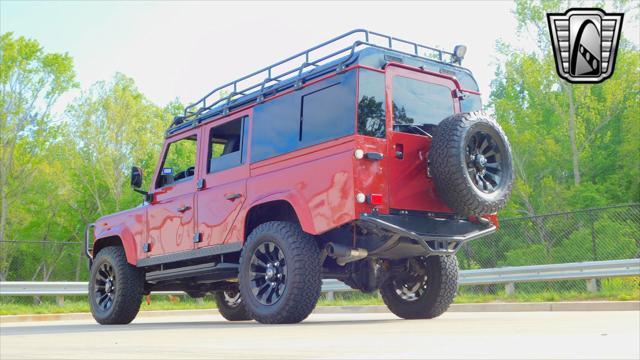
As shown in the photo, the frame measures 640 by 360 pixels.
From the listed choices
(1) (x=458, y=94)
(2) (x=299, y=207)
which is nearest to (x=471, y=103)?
(1) (x=458, y=94)

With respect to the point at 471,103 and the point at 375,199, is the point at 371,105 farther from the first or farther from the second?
the point at 471,103

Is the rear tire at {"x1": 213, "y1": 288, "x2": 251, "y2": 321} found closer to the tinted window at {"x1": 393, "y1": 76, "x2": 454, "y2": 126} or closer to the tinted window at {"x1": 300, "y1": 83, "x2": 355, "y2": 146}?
the tinted window at {"x1": 300, "y1": 83, "x2": 355, "y2": 146}

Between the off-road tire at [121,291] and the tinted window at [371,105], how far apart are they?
471 centimetres

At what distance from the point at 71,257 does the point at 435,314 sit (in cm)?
3766

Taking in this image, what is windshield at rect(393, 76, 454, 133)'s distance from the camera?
26.8 ft

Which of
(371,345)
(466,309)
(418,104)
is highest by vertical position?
(418,104)

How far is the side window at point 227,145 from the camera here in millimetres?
9258

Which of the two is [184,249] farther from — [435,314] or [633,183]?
[633,183]

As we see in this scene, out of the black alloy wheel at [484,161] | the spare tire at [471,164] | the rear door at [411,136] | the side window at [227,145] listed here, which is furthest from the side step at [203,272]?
the black alloy wheel at [484,161]

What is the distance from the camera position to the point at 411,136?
26.5 feet

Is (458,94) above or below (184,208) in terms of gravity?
above

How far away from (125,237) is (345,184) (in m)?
4.66

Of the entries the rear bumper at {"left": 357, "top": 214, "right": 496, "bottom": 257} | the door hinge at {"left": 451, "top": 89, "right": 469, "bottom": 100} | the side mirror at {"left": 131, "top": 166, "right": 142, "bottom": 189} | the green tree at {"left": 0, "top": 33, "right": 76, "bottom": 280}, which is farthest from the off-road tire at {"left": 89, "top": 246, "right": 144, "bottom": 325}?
the green tree at {"left": 0, "top": 33, "right": 76, "bottom": 280}

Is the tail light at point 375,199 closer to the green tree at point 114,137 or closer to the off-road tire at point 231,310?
the off-road tire at point 231,310
